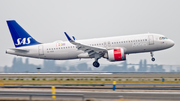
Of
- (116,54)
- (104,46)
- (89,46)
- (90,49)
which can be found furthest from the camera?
(104,46)

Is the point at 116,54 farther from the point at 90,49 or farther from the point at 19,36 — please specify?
the point at 19,36

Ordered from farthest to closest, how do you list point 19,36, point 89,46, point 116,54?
point 19,36
point 89,46
point 116,54

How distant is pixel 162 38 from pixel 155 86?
1880 centimetres

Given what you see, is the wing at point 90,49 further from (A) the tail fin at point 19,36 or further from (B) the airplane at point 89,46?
(A) the tail fin at point 19,36

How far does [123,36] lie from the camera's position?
44219mm

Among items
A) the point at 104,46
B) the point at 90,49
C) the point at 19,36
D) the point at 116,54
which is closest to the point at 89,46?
the point at 90,49

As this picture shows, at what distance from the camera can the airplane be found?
43188 mm

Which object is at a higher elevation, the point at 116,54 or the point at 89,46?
the point at 89,46

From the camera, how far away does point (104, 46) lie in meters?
44.7

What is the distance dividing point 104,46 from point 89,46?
2.77 m

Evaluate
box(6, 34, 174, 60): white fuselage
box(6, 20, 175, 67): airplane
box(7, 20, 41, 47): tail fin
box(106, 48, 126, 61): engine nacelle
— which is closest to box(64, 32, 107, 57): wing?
box(6, 20, 175, 67): airplane

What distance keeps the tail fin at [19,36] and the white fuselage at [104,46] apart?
3.50ft

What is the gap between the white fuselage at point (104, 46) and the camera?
4328 cm

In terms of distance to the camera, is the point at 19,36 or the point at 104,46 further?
the point at 19,36
